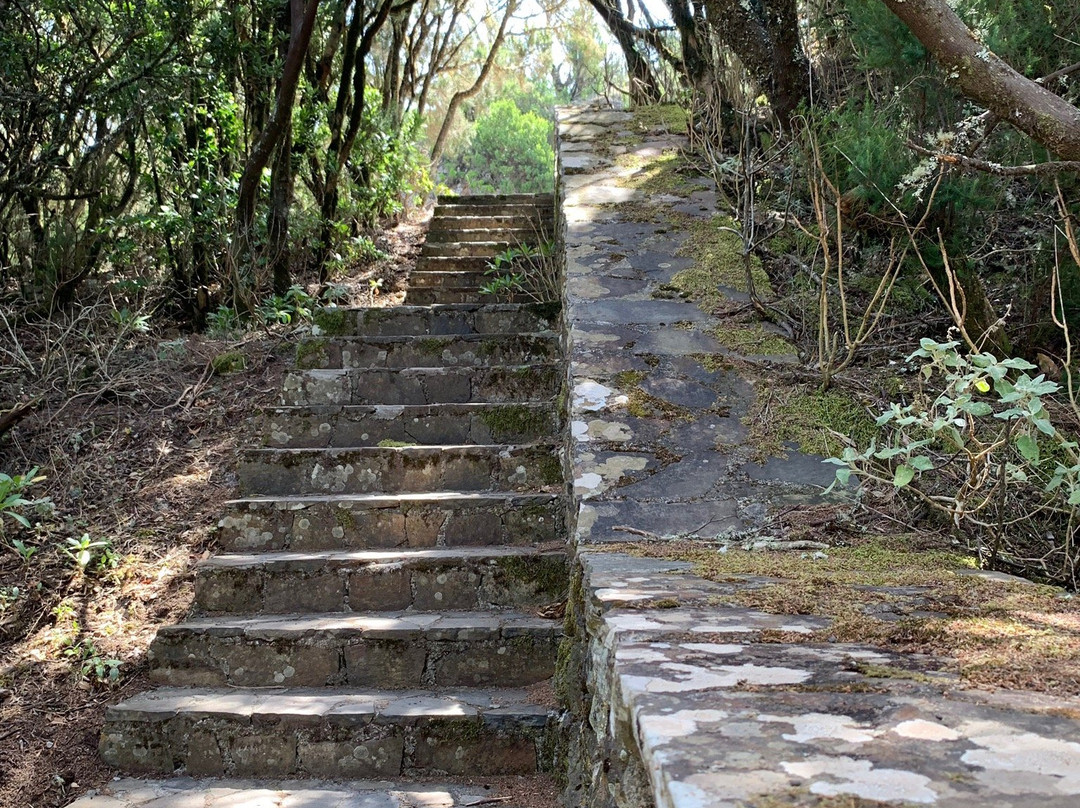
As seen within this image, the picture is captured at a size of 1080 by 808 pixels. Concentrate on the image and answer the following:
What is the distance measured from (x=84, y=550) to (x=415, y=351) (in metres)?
1.67

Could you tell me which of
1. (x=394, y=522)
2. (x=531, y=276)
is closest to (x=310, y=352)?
(x=394, y=522)

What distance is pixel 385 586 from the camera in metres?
3.04

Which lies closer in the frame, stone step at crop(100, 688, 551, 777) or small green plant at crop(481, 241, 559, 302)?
stone step at crop(100, 688, 551, 777)

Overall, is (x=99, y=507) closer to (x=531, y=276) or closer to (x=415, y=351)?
(x=415, y=351)

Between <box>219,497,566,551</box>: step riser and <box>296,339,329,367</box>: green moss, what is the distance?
111 centimetres

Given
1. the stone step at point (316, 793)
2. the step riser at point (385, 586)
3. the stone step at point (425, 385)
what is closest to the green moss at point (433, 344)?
the stone step at point (425, 385)

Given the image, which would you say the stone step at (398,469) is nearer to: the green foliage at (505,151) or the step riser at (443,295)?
the step riser at (443,295)

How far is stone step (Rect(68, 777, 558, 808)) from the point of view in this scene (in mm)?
2348

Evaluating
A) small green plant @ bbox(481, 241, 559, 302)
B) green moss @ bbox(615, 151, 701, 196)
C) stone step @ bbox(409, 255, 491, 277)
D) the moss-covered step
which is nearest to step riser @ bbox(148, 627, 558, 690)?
small green plant @ bbox(481, 241, 559, 302)

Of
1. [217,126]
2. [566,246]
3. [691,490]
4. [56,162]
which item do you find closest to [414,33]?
[217,126]

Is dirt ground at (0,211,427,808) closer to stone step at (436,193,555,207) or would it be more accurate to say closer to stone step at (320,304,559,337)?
stone step at (320,304,559,337)

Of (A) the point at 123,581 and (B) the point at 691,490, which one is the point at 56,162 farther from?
(B) the point at 691,490

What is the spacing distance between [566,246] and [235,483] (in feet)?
6.06

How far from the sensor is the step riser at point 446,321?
14.9 feet
